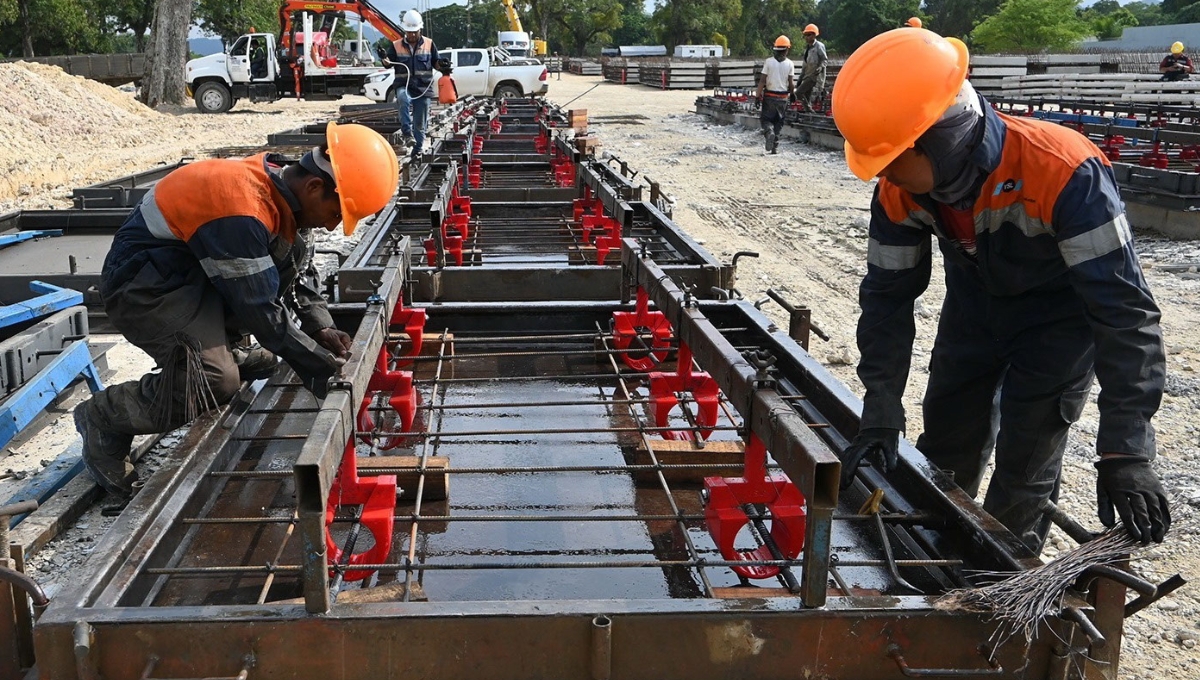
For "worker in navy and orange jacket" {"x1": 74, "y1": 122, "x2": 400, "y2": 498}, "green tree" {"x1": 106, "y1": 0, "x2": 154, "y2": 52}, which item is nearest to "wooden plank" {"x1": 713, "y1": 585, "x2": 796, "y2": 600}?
"worker in navy and orange jacket" {"x1": 74, "y1": 122, "x2": 400, "y2": 498}

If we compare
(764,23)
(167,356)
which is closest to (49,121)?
(167,356)

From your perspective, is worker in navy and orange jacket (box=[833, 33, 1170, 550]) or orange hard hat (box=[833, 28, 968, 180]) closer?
worker in navy and orange jacket (box=[833, 33, 1170, 550])

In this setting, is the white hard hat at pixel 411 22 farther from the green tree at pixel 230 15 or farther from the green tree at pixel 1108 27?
the green tree at pixel 1108 27

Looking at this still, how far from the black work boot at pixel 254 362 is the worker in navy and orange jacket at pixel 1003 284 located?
2345 mm

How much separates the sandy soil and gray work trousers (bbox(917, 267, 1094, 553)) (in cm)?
61

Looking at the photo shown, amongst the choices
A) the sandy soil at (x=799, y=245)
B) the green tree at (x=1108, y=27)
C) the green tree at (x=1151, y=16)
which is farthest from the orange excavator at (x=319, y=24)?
the green tree at (x=1151, y=16)

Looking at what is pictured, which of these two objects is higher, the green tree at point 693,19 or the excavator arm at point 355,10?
the green tree at point 693,19

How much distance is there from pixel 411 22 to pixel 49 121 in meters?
6.44

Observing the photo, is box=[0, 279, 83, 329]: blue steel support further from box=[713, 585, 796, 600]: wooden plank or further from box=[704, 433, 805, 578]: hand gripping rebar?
box=[713, 585, 796, 600]: wooden plank

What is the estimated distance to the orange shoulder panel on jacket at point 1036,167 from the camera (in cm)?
253

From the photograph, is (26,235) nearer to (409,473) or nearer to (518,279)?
(518,279)

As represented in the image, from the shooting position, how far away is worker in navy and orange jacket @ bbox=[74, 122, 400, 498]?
3336mm

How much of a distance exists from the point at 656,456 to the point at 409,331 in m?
1.39

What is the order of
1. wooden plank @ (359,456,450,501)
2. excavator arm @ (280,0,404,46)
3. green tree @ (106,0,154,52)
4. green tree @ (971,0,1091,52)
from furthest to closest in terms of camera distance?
green tree @ (971,0,1091,52) → green tree @ (106,0,154,52) → excavator arm @ (280,0,404,46) → wooden plank @ (359,456,450,501)
